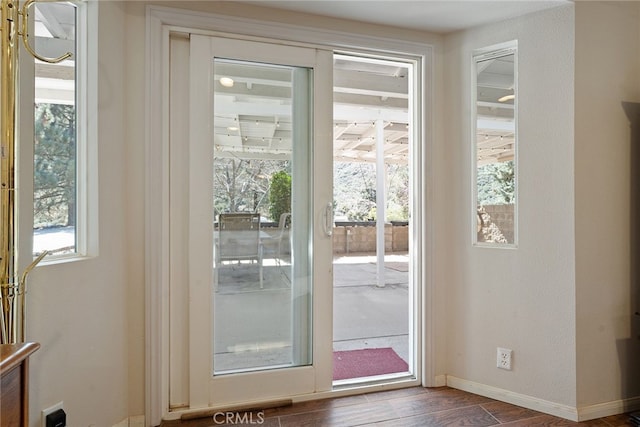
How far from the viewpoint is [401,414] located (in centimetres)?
198

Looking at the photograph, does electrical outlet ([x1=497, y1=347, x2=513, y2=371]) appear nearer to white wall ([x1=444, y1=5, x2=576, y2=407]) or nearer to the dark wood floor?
white wall ([x1=444, y1=5, x2=576, y2=407])

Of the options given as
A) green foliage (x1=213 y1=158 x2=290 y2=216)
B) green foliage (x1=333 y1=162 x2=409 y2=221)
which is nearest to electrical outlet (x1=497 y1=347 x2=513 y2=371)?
green foliage (x1=213 y1=158 x2=290 y2=216)

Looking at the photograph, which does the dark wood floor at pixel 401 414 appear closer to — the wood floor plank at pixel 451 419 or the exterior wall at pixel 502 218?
the wood floor plank at pixel 451 419

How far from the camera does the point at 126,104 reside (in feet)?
5.94

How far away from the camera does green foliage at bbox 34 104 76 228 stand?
1.48 m

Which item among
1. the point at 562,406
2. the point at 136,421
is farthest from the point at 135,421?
the point at 562,406

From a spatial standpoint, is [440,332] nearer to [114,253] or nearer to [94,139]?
[114,253]

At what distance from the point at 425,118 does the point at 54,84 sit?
1.97m

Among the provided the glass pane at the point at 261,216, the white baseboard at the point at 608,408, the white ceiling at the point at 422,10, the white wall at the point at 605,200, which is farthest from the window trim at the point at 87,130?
the white baseboard at the point at 608,408

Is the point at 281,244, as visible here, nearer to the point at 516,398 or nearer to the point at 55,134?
the point at 55,134

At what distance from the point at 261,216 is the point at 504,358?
5.46 ft

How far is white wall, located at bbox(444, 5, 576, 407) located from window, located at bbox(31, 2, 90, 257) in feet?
6.61

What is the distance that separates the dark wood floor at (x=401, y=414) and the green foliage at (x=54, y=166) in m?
1.21

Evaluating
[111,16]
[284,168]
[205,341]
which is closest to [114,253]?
[205,341]
